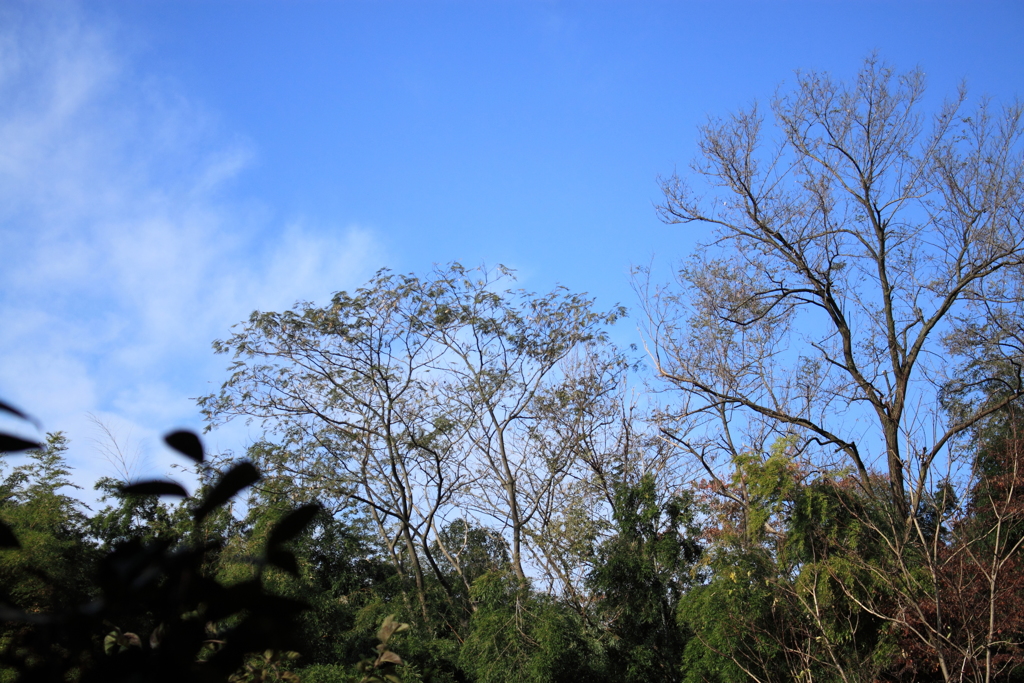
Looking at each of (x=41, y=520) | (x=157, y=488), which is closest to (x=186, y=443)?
(x=157, y=488)

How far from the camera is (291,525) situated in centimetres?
87

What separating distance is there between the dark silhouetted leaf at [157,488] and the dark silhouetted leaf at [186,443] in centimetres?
5

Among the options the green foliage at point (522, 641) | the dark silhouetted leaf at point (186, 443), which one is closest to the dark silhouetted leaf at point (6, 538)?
the dark silhouetted leaf at point (186, 443)

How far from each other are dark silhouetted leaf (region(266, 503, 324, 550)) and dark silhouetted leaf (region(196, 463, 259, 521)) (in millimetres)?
56

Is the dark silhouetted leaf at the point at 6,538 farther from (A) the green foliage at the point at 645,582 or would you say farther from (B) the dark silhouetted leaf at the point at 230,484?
(A) the green foliage at the point at 645,582

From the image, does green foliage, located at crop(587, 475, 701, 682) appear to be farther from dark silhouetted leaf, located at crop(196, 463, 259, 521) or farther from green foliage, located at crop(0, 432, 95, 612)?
dark silhouetted leaf, located at crop(196, 463, 259, 521)

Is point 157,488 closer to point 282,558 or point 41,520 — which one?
point 282,558

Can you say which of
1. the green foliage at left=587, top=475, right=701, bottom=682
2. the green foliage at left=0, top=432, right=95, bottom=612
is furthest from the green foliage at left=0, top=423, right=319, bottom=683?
the green foliage at left=587, top=475, right=701, bottom=682

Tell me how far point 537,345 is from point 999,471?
20.1 ft

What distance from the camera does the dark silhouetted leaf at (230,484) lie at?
2.73 feet

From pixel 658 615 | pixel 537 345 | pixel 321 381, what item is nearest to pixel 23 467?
pixel 321 381

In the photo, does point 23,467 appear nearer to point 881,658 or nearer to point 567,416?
point 567,416

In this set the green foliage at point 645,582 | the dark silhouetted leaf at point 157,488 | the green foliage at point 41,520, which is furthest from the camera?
the green foliage at point 645,582

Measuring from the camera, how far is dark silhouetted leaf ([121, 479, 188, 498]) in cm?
91
